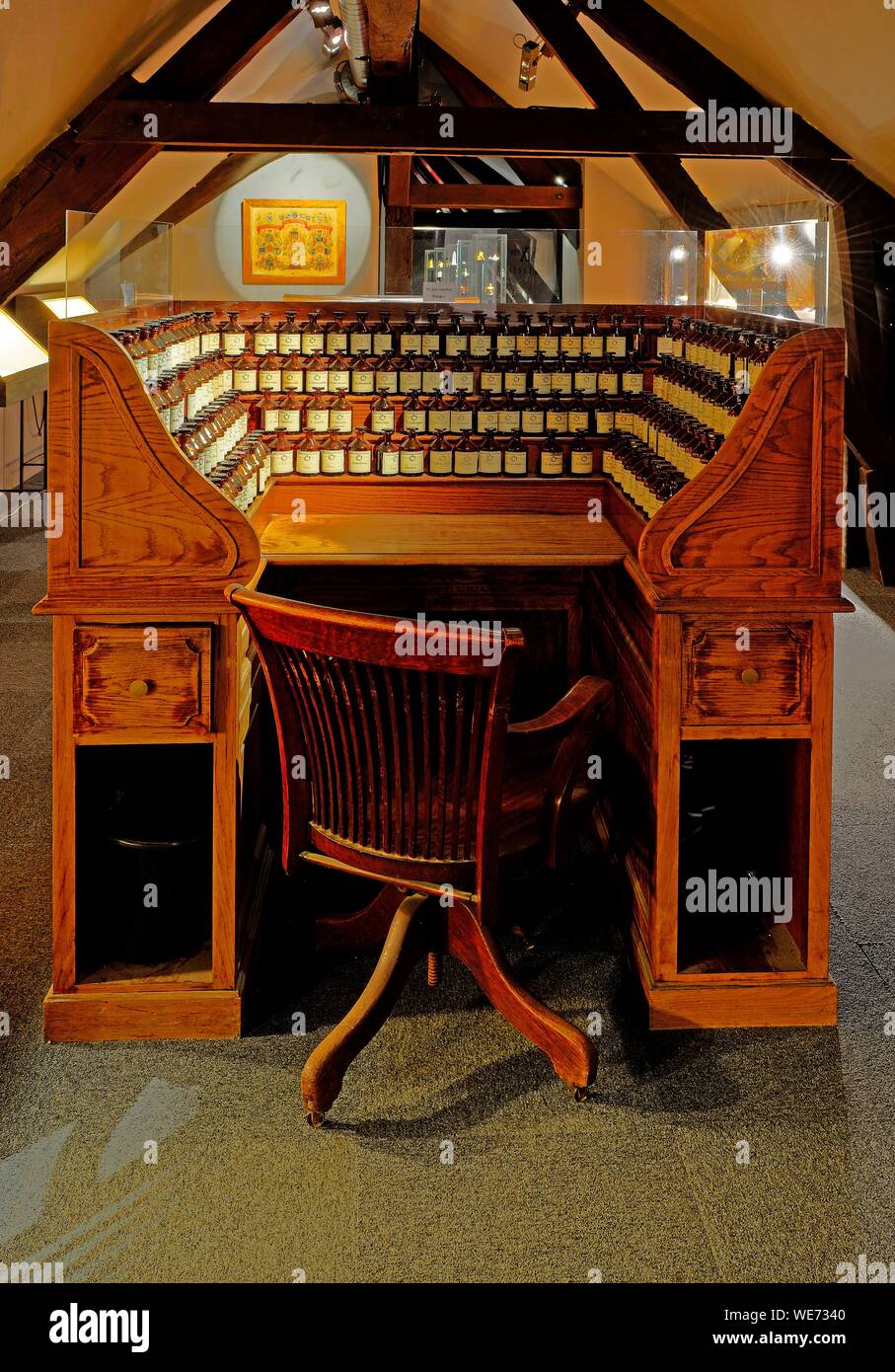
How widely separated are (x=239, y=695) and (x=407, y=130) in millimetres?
4679

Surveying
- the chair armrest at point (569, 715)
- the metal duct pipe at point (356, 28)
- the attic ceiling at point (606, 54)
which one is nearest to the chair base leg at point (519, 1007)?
the chair armrest at point (569, 715)

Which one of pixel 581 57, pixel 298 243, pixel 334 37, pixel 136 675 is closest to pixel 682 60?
pixel 581 57

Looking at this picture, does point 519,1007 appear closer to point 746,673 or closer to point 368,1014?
point 368,1014

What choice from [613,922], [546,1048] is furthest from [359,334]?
[546,1048]

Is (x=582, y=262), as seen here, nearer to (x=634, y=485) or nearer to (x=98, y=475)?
(x=634, y=485)

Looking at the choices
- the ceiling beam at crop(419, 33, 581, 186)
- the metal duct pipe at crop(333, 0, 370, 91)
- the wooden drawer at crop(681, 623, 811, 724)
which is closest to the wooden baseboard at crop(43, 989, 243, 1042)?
the wooden drawer at crop(681, 623, 811, 724)

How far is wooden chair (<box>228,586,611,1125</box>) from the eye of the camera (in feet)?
6.79

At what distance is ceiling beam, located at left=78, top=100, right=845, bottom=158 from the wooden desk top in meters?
3.54

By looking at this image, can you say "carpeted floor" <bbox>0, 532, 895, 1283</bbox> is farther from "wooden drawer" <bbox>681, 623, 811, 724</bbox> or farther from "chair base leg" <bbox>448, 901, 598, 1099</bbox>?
"wooden drawer" <bbox>681, 623, 811, 724</bbox>

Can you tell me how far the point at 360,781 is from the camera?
7.32 feet

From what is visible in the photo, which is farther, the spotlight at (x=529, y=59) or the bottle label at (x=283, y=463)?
the spotlight at (x=529, y=59)

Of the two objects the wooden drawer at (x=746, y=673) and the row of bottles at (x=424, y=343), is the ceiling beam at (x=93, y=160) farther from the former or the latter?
the wooden drawer at (x=746, y=673)

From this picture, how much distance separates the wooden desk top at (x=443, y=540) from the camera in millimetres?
2867
